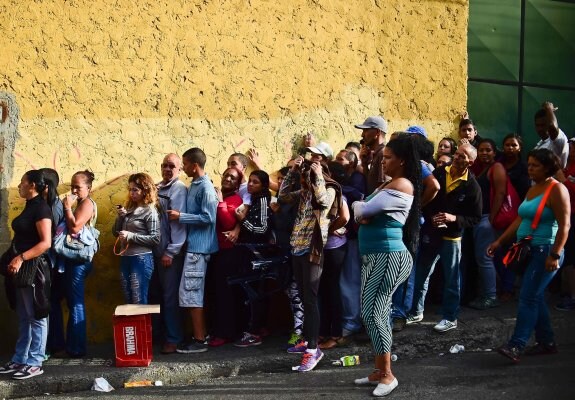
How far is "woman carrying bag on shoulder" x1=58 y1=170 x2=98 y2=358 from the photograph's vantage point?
7.41 m

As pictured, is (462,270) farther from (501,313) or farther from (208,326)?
(208,326)

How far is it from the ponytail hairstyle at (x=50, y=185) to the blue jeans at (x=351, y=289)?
2.71 m

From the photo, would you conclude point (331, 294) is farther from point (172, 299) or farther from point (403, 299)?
point (172, 299)

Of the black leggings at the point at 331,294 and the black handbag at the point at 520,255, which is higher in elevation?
the black handbag at the point at 520,255

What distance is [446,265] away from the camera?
7.76 m

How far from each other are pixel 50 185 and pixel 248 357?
2.31 metres

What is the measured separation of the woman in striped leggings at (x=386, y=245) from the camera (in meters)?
6.23

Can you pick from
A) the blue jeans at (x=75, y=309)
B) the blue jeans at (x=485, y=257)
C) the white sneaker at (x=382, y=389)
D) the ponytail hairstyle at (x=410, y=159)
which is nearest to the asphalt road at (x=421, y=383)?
the white sneaker at (x=382, y=389)

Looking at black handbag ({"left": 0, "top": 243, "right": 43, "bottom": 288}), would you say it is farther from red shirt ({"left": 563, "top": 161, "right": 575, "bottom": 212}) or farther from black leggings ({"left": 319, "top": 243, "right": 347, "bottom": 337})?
red shirt ({"left": 563, "top": 161, "right": 575, "bottom": 212})

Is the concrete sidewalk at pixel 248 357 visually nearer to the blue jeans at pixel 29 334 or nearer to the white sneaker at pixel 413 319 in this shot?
the white sneaker at pixel 413 319

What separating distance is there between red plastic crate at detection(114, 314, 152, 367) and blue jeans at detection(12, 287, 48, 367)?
0.62m

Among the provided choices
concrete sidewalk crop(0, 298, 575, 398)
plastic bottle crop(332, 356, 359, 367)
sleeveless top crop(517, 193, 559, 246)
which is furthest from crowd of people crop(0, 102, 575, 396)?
plastic bottle crop(332, 356, 359, 367)

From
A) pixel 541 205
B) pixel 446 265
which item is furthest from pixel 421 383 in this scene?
pixel 541 205

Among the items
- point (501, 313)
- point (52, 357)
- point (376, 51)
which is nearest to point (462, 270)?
point (501, 313)
